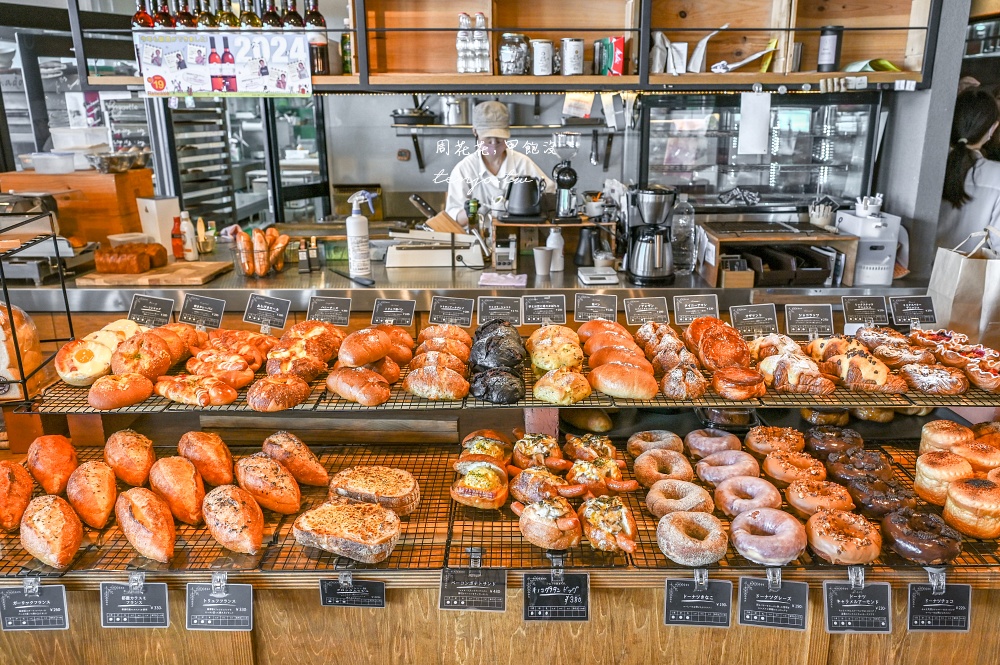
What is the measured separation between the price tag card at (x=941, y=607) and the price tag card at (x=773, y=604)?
0.31m

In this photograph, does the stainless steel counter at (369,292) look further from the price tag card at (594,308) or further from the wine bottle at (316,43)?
the price tag card at (594,308)

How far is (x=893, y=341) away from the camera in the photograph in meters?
2.43

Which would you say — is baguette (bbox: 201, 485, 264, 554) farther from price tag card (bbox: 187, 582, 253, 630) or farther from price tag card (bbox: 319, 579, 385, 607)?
price tag card (bbox: 319, 579, 385, 607)

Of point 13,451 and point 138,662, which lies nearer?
point 138,662

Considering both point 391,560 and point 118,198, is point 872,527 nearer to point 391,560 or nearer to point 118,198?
point 391,560

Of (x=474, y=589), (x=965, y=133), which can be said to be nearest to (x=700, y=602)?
(x=474, y=589)

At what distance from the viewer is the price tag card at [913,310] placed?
101 inches

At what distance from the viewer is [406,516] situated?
215 centimetres

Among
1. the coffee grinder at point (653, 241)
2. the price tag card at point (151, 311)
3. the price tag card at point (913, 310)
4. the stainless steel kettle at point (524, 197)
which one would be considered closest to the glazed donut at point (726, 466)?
the price tag card at point (913, 310)

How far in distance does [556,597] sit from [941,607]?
1045 millimetres

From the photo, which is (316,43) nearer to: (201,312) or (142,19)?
(142,19)

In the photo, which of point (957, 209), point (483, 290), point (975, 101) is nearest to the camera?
point (483, 290)

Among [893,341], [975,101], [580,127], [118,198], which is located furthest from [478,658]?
[580,127]

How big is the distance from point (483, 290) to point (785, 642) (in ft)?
9.14
